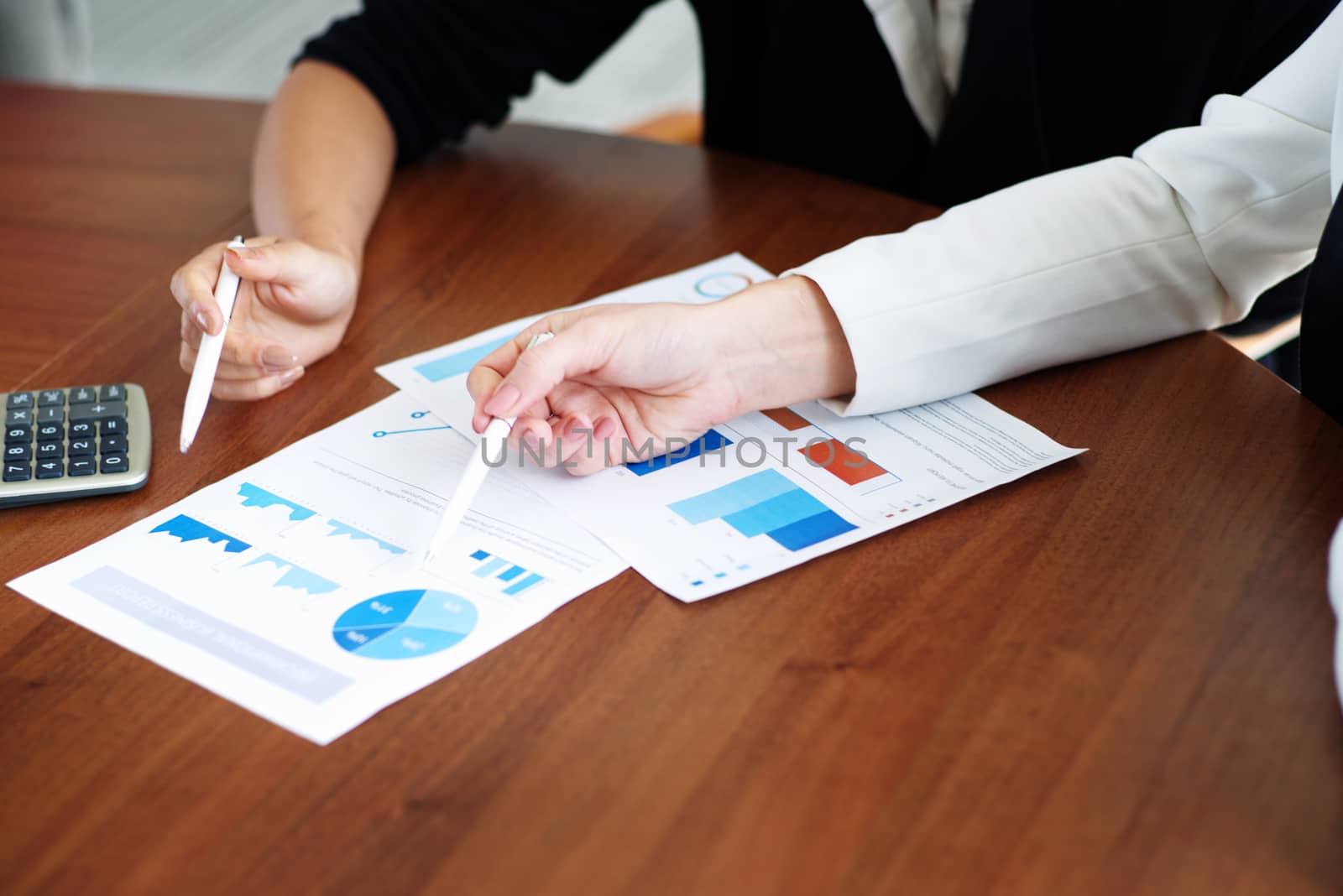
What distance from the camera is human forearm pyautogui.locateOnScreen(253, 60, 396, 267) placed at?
87cm

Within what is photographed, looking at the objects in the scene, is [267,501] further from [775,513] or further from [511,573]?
[775,513]

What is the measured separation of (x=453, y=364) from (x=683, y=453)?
0.18 metres

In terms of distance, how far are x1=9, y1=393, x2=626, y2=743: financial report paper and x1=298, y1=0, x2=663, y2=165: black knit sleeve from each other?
46 centimetres

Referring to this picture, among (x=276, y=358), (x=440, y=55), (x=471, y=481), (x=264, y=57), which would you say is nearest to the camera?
(x=471, y=481)

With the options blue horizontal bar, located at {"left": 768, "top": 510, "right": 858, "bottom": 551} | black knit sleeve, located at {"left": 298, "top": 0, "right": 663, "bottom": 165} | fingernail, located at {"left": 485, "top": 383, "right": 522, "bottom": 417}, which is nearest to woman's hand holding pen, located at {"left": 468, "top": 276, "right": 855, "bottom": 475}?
fingernail, located at {"left": 485, "top": 383, "right": 522, "bottom": 417}

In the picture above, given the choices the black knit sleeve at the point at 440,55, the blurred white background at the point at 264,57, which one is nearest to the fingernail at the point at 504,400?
the black knit sleeve at the point at 440,55

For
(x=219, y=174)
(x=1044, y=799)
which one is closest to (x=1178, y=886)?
(x=1044, y=799)

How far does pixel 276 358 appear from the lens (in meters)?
0.72

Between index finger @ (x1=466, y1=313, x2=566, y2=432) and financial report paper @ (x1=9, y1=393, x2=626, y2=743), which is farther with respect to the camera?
index finger @ (x1=466, y1=313, x2=566, y2=432)

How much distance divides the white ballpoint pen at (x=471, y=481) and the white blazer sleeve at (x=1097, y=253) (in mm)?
218

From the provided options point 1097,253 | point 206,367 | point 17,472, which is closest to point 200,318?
point 206,367

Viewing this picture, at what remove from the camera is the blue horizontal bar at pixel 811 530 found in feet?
1.97

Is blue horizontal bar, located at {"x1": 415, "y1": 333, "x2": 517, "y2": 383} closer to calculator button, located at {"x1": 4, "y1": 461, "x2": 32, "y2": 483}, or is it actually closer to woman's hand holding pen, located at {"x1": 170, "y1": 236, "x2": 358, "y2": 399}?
woman's hand holding pen, located at {"x1": 170, "y1": 236, "x2": 358, "y2": 399}

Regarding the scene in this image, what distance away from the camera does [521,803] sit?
1.51 ft
